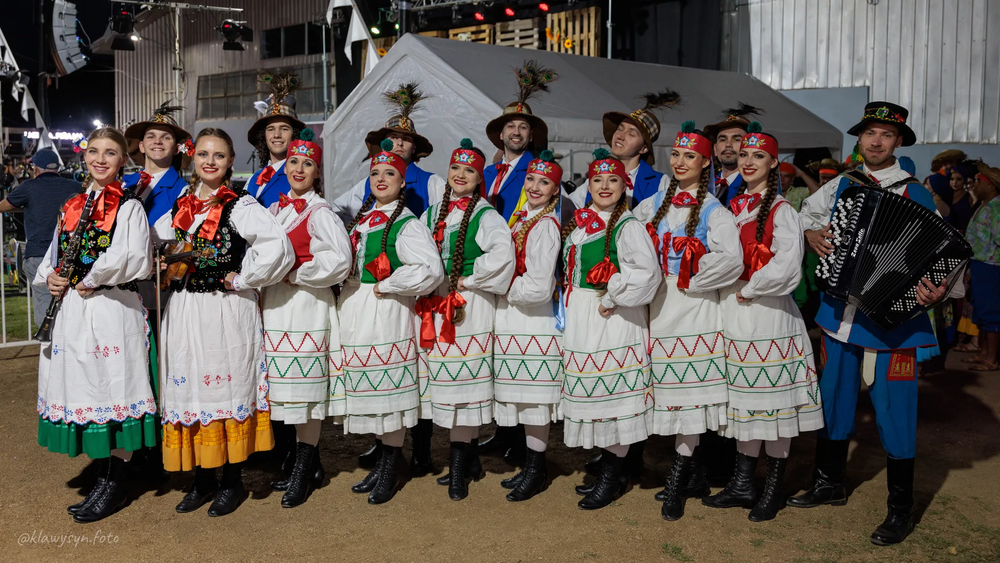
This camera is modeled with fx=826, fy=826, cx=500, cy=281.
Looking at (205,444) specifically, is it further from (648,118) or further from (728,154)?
(728,154)

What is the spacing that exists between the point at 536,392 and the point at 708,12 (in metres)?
11.1

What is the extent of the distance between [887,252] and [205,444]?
10.3 ft

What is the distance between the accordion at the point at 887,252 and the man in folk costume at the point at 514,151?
5.88ft

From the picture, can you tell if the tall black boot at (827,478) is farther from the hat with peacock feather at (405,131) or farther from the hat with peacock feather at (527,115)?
the hat with peacock feather at (405,131)

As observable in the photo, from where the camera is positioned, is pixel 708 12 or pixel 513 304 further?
pixel 708 12

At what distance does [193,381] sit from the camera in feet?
12.3

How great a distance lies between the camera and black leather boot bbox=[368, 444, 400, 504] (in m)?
4.15

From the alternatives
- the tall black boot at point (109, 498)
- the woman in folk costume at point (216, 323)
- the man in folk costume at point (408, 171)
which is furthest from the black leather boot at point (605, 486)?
the tall black boot at point (109, 498)

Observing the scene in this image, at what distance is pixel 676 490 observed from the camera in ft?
12.9

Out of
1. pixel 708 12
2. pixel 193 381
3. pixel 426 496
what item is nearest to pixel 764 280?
pixel 426 496

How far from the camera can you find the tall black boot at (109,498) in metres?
3.86

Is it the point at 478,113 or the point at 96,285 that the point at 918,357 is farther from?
the point at 478,113

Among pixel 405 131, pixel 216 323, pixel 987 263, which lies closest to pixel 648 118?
pixel 405 131

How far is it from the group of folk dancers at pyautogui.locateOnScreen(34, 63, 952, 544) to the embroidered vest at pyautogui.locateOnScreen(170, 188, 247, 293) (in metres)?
0.01
